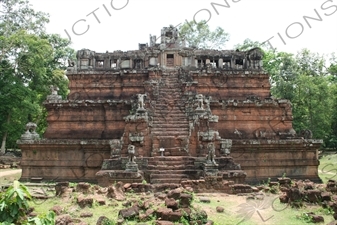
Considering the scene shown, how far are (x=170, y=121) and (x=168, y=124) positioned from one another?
1.03 feet

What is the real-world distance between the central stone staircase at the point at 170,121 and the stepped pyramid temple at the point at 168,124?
5 centimetres

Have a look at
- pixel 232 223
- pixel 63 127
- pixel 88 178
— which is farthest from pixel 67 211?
pixel 63 127

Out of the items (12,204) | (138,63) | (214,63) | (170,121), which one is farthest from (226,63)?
(12,204)

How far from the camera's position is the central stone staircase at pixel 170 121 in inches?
613

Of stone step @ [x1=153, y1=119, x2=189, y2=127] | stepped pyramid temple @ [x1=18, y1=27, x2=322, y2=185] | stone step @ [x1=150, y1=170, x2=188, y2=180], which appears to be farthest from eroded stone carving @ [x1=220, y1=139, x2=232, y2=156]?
stone step @ [x1=150, y1=170, x2=188, y2=180]

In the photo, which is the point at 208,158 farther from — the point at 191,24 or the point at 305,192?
the point at 191,24

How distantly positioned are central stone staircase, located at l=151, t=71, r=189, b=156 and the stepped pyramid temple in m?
0.05

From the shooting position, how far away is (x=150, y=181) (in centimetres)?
1359

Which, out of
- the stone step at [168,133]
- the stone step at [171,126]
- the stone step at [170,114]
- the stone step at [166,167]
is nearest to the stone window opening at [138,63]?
the stone step at [170,114]

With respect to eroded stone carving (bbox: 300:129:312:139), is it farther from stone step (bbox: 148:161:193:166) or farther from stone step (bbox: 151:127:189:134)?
stone step (bbox: 148:161:193:166)

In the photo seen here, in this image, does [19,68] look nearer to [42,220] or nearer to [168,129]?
[168,129]

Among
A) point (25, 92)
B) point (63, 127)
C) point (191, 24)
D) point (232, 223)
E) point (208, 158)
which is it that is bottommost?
point (232, 223)

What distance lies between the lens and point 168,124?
16.8 meters

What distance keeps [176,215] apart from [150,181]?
5560mm
